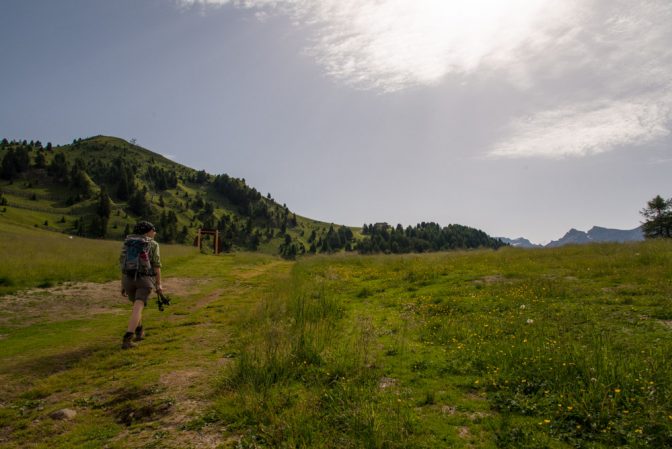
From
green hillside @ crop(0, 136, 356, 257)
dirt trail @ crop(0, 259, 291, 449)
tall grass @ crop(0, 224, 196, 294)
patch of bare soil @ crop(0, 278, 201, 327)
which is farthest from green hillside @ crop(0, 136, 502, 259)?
dirt trail @ crop(0, 259, 291, 449)

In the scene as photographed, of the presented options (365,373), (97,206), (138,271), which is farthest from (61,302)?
(97,206)

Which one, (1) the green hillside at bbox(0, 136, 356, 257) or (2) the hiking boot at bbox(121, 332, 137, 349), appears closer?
(2) the hiking boot at bbox(121, 332, 137, 349)

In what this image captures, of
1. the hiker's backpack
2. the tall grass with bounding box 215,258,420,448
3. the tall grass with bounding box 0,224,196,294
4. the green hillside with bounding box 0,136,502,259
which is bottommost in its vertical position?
the tall grass with bounding box 215,258,420,448

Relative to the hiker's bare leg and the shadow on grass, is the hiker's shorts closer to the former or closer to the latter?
the hiker's bare leg

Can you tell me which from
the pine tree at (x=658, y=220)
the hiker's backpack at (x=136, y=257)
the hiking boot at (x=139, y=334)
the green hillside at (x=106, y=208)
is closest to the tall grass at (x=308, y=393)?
the hiking boot at (x=139, y=334)

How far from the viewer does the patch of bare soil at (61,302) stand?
1193 centimetres

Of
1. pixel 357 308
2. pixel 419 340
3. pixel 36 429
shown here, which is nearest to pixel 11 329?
pixel 36 429

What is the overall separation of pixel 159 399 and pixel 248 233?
184m

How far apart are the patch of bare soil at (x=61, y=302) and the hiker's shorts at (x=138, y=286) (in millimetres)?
4585

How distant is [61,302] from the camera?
46.5ft

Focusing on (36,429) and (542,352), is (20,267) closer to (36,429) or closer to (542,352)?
(36,429)

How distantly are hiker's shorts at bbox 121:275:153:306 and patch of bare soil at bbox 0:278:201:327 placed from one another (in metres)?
4.58

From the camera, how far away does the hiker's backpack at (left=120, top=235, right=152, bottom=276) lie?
31.0ft

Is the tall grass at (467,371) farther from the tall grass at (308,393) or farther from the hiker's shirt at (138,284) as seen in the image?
the hiker's shirt at (138,284)
